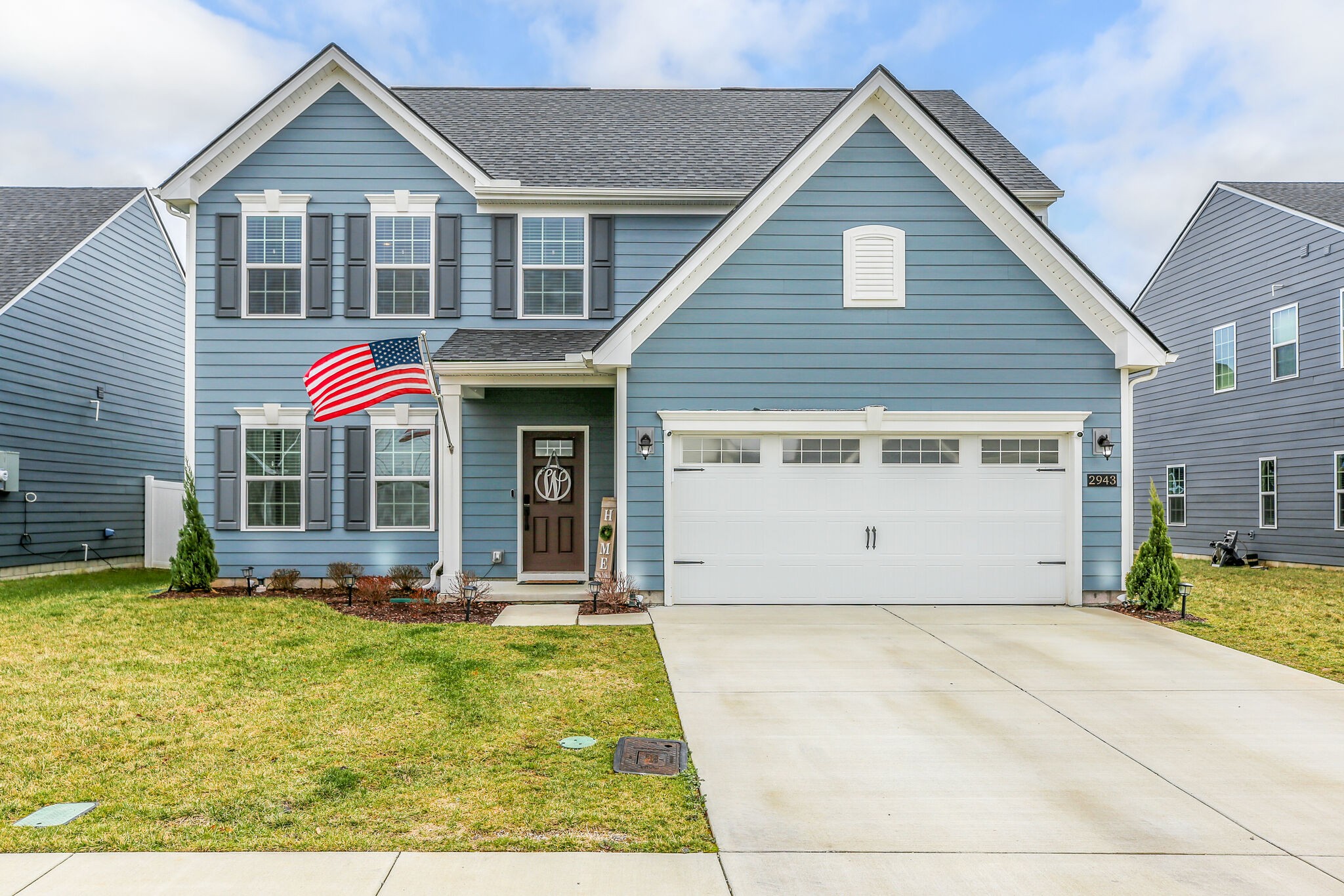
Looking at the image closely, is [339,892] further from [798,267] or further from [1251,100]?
[1251,100]

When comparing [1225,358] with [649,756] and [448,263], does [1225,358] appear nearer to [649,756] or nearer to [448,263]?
[448,263]

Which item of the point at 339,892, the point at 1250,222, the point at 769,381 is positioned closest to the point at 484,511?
the point at 769,381

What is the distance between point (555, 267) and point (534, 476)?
2934mm

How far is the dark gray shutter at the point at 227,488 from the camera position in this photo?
11.6 m

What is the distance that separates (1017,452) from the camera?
1033 cm

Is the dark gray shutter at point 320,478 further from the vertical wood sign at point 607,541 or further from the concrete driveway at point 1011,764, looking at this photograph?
the concrete driveway at point 1011,764

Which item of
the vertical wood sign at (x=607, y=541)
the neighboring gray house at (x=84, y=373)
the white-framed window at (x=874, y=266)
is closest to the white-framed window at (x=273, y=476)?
the vertical wood sign at (x=607, y=541)

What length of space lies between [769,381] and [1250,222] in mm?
13097

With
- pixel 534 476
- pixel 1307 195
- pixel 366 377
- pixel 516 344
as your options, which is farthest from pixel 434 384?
pixel 1307 195

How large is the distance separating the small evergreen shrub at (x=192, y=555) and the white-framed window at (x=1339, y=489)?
18.2 meters

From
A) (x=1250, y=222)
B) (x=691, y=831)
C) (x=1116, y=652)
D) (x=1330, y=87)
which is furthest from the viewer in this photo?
(x=1330, y=87)

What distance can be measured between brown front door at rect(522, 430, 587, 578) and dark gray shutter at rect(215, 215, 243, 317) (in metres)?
4.42

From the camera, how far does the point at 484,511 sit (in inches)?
454

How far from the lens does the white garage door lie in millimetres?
10172
